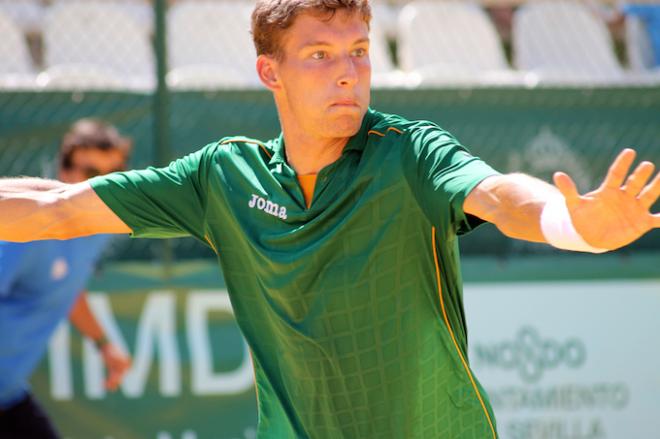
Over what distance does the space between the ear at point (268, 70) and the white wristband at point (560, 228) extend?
106 centimetres

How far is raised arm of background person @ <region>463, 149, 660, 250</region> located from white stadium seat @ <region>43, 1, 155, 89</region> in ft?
17.0

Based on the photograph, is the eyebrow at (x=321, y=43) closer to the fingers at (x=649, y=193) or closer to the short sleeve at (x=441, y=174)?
the short sleeve at (x=441, y=174)

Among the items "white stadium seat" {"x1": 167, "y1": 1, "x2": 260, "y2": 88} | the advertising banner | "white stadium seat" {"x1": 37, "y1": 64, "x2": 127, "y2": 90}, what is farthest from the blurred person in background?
"white stadium seat" {"x1": 167, "y1": 1, "x2": 260, "y2": 88}

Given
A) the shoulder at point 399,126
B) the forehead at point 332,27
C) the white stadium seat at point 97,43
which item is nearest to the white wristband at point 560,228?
the shoulder at point 399,126

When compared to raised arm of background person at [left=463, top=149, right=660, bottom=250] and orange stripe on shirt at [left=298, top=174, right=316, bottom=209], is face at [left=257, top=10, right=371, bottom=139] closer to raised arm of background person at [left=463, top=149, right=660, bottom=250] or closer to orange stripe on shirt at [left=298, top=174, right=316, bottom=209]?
orange stripe on shirt at [left=298, top=174, right=316, bottom=209]

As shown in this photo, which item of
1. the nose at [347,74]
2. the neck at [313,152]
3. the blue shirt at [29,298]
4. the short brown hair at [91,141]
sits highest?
the short brown hair at [91,141]

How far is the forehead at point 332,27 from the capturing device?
9.09 feet

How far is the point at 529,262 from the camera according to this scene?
6438mm

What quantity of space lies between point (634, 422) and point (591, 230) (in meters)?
4.62

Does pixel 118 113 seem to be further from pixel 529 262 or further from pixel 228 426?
pixel 529 262

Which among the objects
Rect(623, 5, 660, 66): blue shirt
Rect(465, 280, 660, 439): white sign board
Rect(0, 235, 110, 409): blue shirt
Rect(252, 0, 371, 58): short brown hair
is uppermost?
Rect(623, 5, 660, 66): blue shirt

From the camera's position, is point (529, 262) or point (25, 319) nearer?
point (25, 319)

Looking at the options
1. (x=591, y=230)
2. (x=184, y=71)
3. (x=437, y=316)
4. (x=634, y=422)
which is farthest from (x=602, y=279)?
(x=591, y=230)

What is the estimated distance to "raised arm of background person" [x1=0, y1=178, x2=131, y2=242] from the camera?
3004 mm
